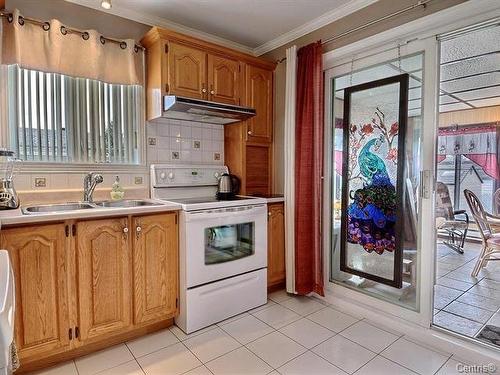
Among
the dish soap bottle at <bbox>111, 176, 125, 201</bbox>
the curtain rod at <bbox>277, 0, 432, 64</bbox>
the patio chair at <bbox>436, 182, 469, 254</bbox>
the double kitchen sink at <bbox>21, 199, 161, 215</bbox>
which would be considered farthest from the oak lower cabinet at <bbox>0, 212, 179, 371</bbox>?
the patio chair at <bbox>436, 182, 469, 254</bbox>

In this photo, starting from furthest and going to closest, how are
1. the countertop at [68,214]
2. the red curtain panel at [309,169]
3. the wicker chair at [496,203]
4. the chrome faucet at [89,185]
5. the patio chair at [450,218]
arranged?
1. the patio chair at [450,218]
2. the wicker chair at [496,203]
3. the red curtain panel at [309,169]
4. the chrome faucet at [89,185]
5. the countertop at [68,214]

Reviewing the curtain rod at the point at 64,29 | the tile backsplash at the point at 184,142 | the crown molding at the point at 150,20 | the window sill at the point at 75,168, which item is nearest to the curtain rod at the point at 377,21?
the crown molding at the point at 150,20

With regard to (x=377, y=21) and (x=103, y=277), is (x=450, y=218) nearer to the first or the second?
(x=377, y=21)

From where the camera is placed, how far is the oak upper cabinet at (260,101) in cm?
286

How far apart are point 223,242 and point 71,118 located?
1.48 meters

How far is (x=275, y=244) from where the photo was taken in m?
2.79

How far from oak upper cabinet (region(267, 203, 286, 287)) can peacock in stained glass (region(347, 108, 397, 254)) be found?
2.02 feet

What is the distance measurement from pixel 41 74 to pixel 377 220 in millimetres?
2698

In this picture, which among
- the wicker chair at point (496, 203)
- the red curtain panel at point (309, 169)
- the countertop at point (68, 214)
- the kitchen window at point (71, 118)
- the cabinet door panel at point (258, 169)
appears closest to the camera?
the countertop at point (68, 214)

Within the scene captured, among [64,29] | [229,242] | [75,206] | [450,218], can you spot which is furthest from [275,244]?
[450,218]

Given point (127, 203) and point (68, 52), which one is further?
point (127, 203)

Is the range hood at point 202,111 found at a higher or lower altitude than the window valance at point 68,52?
lower

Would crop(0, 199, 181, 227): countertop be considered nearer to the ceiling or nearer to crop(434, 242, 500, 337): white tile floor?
the ceiling

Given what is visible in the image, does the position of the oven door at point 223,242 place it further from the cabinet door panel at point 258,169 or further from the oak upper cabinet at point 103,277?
the cabinet door panel at point 258,169
